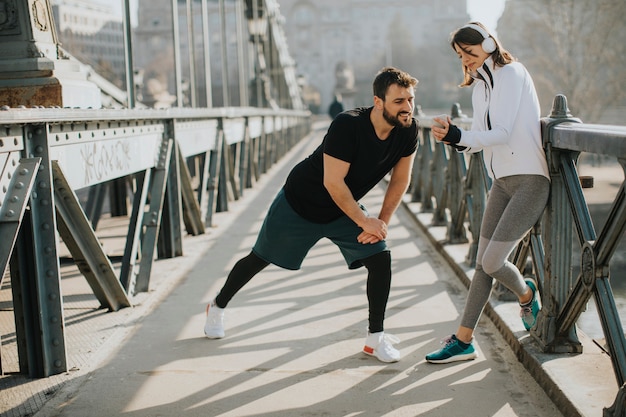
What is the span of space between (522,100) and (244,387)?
1735 millimetres

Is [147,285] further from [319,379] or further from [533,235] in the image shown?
[533,235]

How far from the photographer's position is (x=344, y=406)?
3414 millimetres

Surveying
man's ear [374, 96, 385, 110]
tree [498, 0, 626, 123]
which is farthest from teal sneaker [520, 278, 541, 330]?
tree [498, 0, 626, 123]

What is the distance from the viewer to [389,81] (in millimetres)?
3730

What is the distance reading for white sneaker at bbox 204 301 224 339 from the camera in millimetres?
4453

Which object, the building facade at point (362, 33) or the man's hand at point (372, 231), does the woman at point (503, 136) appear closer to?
the man's hand at point (372, 231)

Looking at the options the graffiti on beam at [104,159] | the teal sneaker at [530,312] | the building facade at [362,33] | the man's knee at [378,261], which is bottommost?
the teal sneaker at [530,312]

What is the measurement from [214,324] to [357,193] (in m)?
1.12

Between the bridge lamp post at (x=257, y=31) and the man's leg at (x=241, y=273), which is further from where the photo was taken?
the bridge lamp post at (x=257, y=31)

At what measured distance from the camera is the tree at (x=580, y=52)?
36.9m

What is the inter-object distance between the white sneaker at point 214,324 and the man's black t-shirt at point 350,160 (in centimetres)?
79

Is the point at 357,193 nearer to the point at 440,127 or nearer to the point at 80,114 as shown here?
the point at 440,127

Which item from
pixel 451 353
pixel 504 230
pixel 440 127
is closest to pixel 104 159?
pixel 440 127

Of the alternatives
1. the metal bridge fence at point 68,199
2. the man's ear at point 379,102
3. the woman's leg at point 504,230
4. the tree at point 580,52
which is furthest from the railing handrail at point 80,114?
the tree at point 580,52
